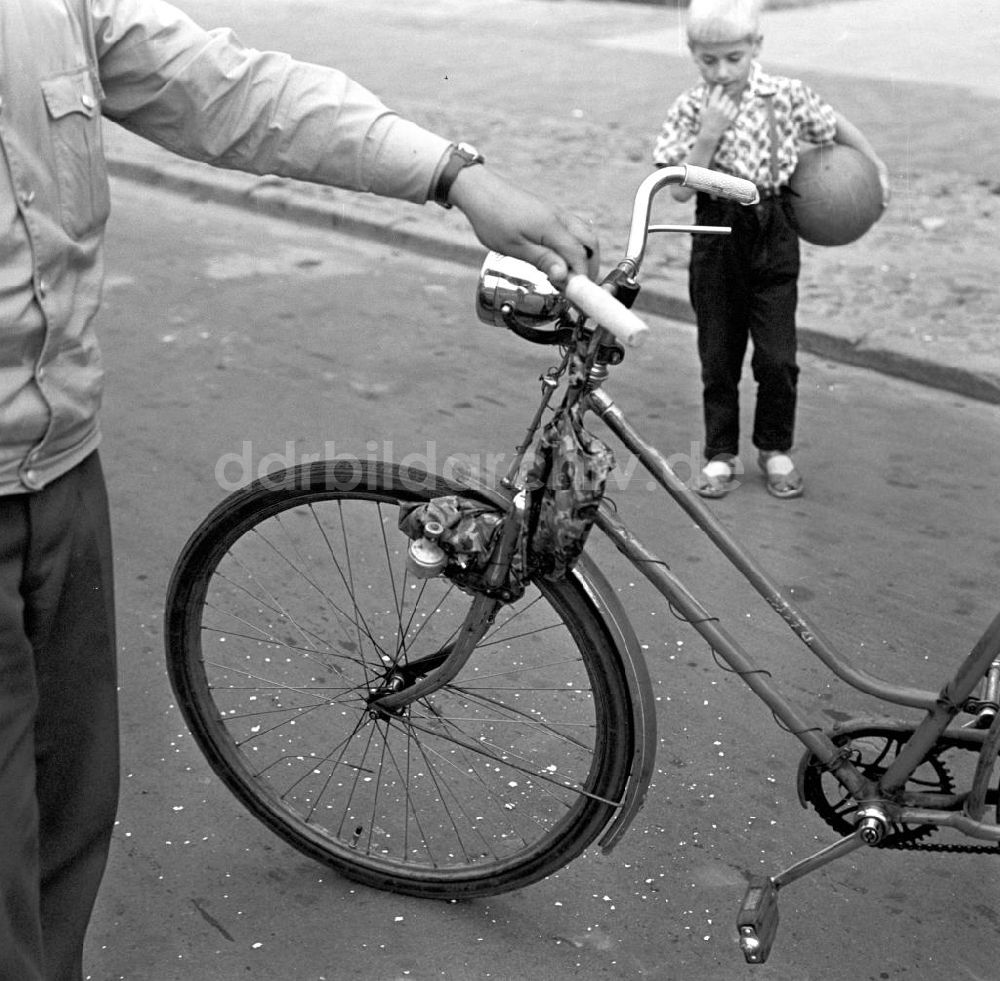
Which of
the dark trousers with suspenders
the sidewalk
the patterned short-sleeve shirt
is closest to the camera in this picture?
the patterned short-sleeve shirt

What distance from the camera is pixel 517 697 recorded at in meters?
3.58

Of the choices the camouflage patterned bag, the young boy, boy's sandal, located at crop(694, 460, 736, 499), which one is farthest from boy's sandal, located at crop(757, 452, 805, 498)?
the camouflage patterned bag

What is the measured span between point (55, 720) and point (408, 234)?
5.15 m

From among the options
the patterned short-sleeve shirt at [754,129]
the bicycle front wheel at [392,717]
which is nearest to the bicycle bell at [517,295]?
the bicycle front wheel at [392,717]

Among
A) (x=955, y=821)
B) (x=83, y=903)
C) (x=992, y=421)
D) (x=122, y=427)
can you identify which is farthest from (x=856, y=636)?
(x=122, y=427)

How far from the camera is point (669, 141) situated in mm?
4344

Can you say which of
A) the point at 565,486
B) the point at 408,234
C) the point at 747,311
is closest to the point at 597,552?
the point at 747,311

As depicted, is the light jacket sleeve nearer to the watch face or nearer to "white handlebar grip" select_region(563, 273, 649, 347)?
the watch face

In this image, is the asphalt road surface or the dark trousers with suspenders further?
the dark trousers with suspenders

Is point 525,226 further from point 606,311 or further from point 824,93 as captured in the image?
point 824,93

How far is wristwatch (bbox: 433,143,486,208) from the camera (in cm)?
217

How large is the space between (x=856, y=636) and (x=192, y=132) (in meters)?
2.40

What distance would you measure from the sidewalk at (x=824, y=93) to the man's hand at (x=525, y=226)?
12.1 feet

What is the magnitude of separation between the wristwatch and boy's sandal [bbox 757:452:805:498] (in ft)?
8.93
